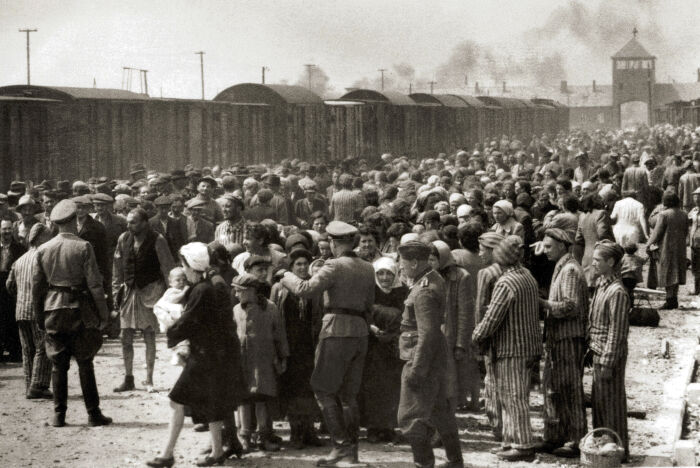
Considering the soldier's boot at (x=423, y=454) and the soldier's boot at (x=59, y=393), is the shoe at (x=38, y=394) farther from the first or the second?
the soldier's boot at (x=423, y=454)

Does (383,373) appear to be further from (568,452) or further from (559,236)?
(559,236)

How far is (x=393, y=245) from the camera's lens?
9414 millimetres

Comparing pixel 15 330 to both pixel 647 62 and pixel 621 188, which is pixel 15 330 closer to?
pixel 621 188

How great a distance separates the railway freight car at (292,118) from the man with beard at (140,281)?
20.8m

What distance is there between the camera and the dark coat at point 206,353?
7.07 meters

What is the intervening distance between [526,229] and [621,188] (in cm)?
933

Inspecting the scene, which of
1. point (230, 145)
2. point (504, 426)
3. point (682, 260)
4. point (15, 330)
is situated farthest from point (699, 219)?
point (230, 145)

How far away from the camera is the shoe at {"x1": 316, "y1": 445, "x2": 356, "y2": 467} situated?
733 centimetres

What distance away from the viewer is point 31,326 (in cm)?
976

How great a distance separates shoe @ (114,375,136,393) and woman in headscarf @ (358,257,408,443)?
277cm

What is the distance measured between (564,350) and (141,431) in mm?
3545

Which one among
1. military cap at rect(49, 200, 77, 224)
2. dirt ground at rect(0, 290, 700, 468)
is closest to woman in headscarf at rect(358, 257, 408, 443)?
dirt ground at rect(0, 290, 700, 468)

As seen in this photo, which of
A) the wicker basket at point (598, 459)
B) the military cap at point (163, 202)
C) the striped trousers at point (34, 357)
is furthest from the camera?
the military cap at point (163, 202)

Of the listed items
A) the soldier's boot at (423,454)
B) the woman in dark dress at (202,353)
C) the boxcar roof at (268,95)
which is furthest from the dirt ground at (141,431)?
the boxcar roof at (268,95)
